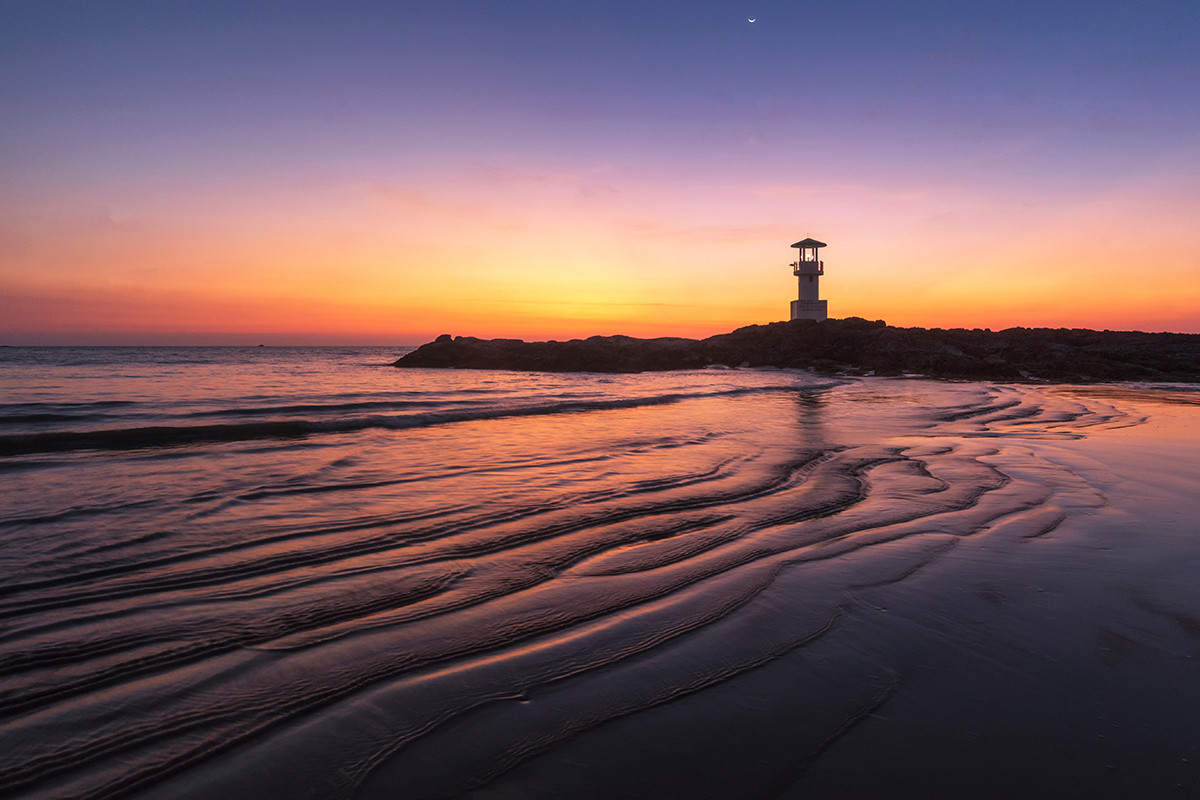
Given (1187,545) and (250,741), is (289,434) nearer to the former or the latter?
(250,741)

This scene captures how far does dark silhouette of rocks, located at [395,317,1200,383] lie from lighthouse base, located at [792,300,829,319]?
5.74 m

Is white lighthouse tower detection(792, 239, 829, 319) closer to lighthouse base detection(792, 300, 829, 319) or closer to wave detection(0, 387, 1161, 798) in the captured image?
lighthouse base detection(792, 300, 829, 319)

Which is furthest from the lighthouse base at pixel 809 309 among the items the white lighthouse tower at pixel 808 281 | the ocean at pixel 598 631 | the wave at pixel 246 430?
the ocean at pixel 598 631

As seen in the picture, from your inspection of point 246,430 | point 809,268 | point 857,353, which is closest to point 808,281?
point 809,268

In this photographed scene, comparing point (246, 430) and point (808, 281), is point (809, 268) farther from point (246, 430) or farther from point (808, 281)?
point (246, 430)

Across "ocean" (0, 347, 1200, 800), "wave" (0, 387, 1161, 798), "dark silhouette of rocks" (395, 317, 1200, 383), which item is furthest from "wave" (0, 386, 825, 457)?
"dark silhouette of rocks" (395, 317, 1200, 383)

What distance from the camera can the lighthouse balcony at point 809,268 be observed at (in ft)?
170

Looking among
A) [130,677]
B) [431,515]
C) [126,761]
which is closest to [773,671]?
[126,761]

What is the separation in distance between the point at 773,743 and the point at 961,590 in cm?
219

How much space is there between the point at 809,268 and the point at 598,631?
175ft

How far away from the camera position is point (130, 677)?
8.73 feet

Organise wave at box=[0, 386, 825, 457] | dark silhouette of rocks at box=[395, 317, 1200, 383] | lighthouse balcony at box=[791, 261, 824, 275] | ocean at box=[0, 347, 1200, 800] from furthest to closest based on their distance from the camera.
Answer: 1. lighthouse balcony at box=[791, 261, 824, 275]
2. dark silhouette of rocks at box=[395, 317, 1200, 383]
3. wave at box=[0, 386, 825, 457]
4. ocean at box=[0, 347, 1200, 800]

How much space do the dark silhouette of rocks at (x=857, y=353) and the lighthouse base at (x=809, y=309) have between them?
18.8 ft

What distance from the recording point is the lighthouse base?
51.9 metres
